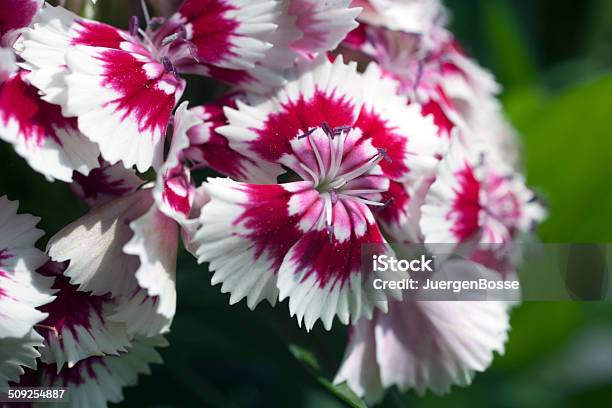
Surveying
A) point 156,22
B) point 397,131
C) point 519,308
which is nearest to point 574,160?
point 519,308

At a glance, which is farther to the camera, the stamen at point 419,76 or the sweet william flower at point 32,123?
the stamen at point 419,76

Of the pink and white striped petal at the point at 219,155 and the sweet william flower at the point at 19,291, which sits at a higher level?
the pink and white striped petal at the point at 219,155

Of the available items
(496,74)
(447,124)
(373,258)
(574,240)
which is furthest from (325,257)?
(496,74)

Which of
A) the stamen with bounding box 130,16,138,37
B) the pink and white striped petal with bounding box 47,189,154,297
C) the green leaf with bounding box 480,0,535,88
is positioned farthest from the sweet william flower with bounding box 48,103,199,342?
the green leaf with bounding box 480,0,535,88

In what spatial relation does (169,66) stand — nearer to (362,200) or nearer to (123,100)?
(123,100)

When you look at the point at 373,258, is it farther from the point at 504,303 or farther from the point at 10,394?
the point at 10,394

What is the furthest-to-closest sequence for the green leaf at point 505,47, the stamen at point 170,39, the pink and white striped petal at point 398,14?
the green leaf at point 505,47 < the pink and white striped petal at point 398,14 < the stamen at point 170,39

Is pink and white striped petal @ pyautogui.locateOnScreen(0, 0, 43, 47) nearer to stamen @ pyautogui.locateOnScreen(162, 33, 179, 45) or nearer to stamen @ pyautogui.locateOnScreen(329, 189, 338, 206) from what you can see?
stamen @ pyautogui.locateOnScreen(162, 33, 179, 45)

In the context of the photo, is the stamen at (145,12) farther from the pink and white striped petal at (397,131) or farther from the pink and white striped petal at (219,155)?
the pink and white striped petal at (397,131)

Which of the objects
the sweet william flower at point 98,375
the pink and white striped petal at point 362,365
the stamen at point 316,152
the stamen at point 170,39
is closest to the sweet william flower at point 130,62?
the stamen at point 170,39
